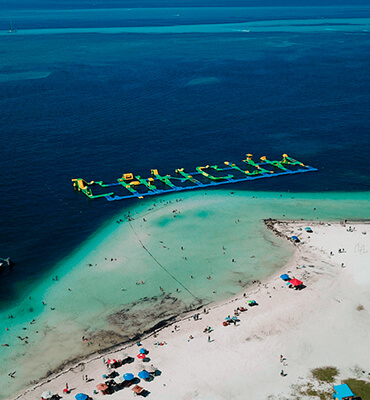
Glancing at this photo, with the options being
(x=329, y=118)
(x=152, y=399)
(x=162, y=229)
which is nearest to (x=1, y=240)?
(x=162, y=229)

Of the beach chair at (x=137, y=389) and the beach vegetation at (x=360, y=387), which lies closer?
the beach vegetation at (x=360, y=387)

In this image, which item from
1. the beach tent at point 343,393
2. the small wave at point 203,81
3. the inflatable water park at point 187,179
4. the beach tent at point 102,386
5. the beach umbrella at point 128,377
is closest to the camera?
the beach tent at point 343,393

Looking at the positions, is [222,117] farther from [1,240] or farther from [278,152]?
[1,240]

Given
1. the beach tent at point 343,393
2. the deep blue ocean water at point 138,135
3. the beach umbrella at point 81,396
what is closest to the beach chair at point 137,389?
the beach umbrella at point 81,396

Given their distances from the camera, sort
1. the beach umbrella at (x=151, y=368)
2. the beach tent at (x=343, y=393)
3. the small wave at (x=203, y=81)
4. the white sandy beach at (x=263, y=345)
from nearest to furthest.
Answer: the beach tent at (x=343, y=393) < the white sandy beach at (x=263, y=345) < the beach umbrella at (x=151, y=368) < the small wave at (x=203, y=81)

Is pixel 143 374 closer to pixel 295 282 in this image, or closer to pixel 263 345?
pixel 263 345

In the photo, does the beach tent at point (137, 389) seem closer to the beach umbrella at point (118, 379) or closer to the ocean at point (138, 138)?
the beach umbrella at point (118, 379)
